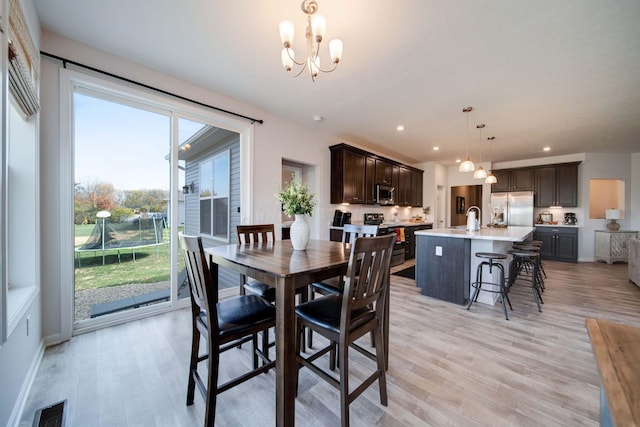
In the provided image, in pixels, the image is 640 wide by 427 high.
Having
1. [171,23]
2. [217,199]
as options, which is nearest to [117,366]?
[217,199]

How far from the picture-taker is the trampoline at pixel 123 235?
2.53 m

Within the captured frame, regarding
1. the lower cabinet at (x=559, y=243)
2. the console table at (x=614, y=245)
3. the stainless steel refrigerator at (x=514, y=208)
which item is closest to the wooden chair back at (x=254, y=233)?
the stainless steel refrigerator at (x=514, y=208)

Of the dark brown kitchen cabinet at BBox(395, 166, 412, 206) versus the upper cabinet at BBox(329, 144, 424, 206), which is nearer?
the upper cabinet at BBox(329, 144, 424, 206)

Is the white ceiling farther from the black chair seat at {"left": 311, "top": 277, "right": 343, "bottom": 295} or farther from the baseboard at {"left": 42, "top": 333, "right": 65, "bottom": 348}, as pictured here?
the baseboard at {"left": 42, "top": 333, "right": 65, "bottom": 348}

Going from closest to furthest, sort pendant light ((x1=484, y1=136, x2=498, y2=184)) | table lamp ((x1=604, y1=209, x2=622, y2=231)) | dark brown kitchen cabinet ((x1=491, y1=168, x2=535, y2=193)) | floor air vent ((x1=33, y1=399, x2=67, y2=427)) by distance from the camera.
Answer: floor air vent ((x1=33, y1=399, x2=67, y2=427)) → pendant light ((x1=484, y1=136, x2=498, y2=184)) → table lamp ((x1=604, y1=209, x2=622, y2=231)) → dark brown kitchen cabinet ((x1=491, y1=168, x2=535, y2=193))

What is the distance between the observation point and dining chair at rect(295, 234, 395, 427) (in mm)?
1304

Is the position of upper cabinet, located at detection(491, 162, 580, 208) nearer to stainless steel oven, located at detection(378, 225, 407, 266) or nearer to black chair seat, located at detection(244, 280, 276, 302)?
stainless steel oven, located at detection(378, 225, 407, 266)

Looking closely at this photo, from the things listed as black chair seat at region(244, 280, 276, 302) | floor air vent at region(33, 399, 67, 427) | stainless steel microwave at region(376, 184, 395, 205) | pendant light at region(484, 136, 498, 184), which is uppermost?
pendant light at region(484, 136, 498, 184)

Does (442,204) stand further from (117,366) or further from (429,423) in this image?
(117,366)

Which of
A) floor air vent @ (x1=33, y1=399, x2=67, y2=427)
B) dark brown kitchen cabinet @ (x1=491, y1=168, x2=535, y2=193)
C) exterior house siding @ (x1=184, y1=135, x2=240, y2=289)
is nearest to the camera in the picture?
floor air vent @ (x1=33, y1=399, x2=67, y2=427)

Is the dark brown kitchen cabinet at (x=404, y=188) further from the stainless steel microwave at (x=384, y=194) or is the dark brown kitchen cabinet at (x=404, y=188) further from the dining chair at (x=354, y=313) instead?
the dining chair at (x=354, y=313)

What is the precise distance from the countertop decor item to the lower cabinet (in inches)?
277

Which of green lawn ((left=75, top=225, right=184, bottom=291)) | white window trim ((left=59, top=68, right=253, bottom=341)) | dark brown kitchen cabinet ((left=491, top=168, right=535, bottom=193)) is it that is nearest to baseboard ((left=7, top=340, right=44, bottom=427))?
white window trim ((left=59, top=68, right=253, bottom=341))

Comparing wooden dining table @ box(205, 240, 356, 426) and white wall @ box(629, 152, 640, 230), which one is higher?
white wall @ box(629, 152, 640, 230)
